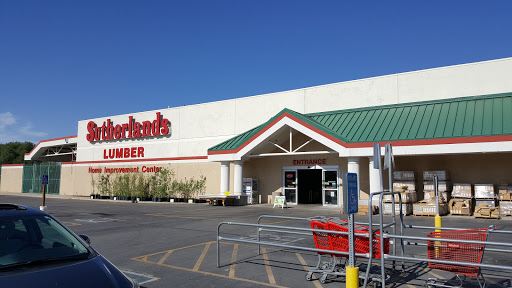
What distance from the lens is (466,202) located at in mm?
18391

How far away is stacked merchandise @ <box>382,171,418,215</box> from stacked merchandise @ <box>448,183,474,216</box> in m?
1.87

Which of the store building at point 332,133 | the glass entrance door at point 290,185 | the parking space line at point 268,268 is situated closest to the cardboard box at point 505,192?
the store building at point 332,133

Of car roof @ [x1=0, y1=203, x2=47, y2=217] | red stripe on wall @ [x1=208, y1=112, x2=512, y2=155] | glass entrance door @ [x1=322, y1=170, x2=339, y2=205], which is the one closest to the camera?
car roof @ [x1=0, y1=203, x2=47, y2=217]

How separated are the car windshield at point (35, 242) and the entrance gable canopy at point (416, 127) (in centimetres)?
1719

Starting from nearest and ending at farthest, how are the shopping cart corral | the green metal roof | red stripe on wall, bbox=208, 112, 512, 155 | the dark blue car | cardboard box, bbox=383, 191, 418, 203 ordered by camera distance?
the dark blue car → the shopping cart corral → red stripe on wall, bbox=208, 112, 512, 155 → the green metal roof → cardboard box, bbox=383, 191, 418, 203

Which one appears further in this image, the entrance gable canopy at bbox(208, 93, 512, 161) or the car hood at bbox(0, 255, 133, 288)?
the entrance gable canopy at bbox(208, 93, 512, 161)

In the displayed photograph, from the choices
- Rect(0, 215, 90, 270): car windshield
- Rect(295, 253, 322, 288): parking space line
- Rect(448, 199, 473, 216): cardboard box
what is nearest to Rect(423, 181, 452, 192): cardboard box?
Rect(448, 199, 473, 216): cardboard box

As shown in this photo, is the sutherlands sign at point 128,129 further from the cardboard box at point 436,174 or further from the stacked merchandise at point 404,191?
the cardboard box at point 436,174

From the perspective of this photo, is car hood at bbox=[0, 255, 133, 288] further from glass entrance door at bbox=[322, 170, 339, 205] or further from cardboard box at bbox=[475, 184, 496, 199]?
glass entrance door at bbox=[322, 170, 339, 205]

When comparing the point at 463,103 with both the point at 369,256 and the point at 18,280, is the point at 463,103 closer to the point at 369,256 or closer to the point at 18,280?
the point at 369,256

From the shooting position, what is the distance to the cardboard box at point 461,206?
1828 centimetres

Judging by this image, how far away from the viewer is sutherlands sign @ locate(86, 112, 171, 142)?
112 feet

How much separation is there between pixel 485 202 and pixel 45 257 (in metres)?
19.5

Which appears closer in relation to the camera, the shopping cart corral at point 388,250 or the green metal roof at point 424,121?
the shopping cart corral at point 388,250
